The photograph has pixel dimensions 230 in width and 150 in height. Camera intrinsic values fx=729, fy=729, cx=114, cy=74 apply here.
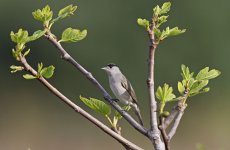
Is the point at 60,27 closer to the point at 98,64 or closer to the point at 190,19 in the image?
the point at 98,64

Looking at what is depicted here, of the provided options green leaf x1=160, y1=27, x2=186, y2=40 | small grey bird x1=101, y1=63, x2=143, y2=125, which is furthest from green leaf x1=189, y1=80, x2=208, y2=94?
small grey bird x1=101, y1=63, x2=143, y2=125

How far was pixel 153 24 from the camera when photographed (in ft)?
7.72

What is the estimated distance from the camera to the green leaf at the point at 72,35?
7.73ft

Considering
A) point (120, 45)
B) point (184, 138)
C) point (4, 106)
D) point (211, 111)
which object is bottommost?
point (184, 138)

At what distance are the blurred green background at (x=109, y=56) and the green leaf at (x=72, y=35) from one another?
23.2 metres

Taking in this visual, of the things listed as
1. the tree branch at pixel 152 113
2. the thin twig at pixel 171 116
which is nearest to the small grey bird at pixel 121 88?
the thin twig at pixel 171 116

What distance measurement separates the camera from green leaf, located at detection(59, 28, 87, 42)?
92.7 inches

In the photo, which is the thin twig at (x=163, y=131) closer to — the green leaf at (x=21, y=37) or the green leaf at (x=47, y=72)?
the green leaf at (x=47, y=72)

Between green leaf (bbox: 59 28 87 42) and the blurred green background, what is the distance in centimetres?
2323

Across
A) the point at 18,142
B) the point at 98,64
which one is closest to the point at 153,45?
the point at 18,142

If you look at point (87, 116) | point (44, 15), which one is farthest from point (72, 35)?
point (87, 116)

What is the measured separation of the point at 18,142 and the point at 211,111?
7782mm

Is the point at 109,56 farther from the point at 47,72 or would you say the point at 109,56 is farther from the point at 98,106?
the point at 47,72

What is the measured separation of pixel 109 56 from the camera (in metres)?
29.0
